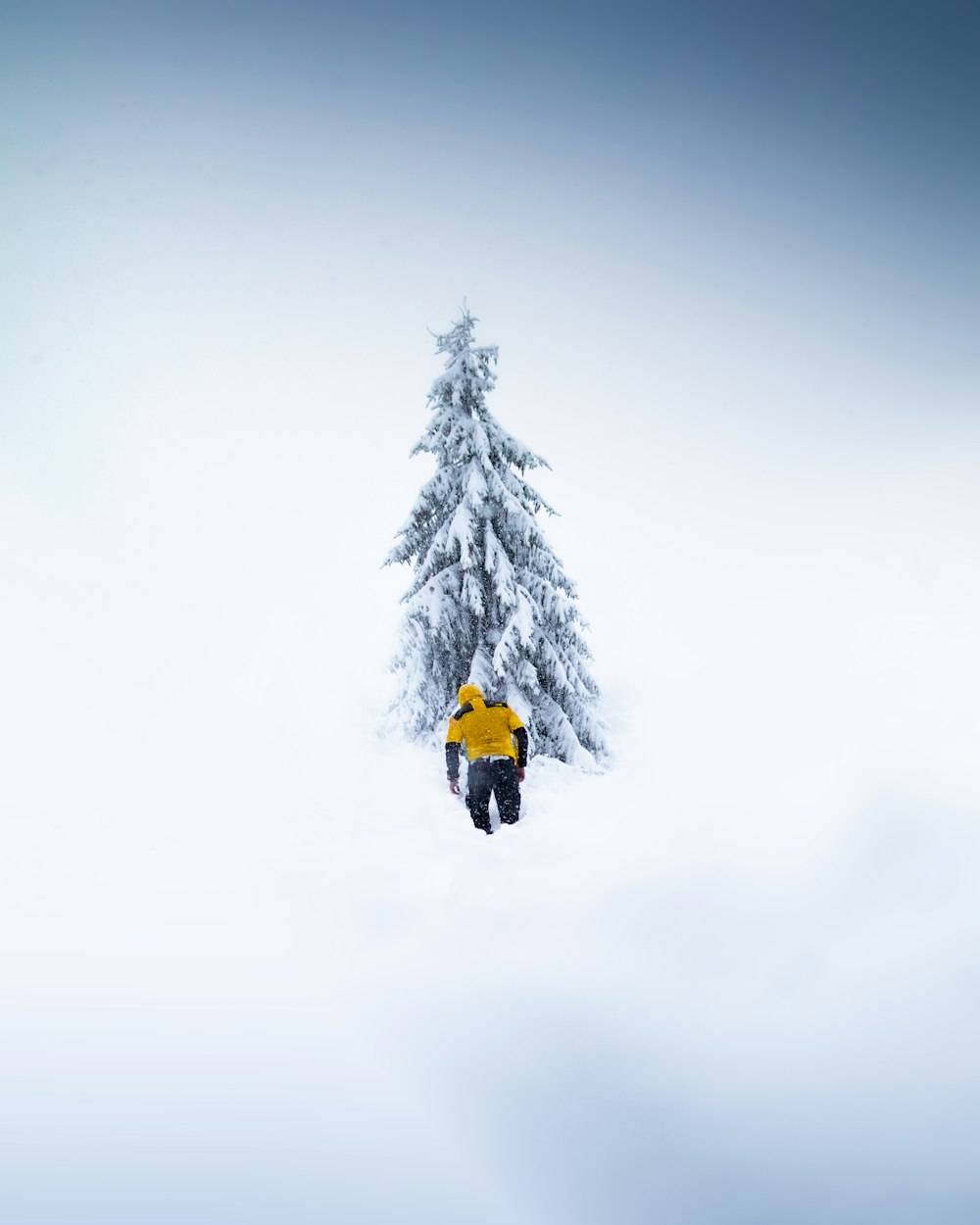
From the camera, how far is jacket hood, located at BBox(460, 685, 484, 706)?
7547 mm

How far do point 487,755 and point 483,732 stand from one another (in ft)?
1.02

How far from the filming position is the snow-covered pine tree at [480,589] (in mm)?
9227

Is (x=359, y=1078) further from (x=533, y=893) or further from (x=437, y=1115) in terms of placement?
(x=533, y=893)

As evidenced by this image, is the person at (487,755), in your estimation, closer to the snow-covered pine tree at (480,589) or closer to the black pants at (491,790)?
the black pants at (491,790)

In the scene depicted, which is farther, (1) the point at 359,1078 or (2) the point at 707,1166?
(1) the point at 359,1078

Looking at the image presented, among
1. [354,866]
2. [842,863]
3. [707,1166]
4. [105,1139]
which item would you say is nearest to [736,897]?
[842,863]

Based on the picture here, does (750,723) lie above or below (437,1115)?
above

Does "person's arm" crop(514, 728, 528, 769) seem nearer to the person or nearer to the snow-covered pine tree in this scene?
the person

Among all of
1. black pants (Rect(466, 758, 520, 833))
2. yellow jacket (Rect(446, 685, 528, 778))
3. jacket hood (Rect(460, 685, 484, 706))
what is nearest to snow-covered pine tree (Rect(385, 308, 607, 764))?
jacket hood (Rect(460, 685, 484, 706))

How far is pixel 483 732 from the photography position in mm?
7250

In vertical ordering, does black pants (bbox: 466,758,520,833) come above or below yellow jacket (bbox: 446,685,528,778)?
below

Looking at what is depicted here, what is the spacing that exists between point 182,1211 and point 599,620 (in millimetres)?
15566

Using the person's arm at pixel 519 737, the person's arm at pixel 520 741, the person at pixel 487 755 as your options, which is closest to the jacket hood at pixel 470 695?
the person at pixel 487 755

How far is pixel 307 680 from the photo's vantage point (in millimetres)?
13430
